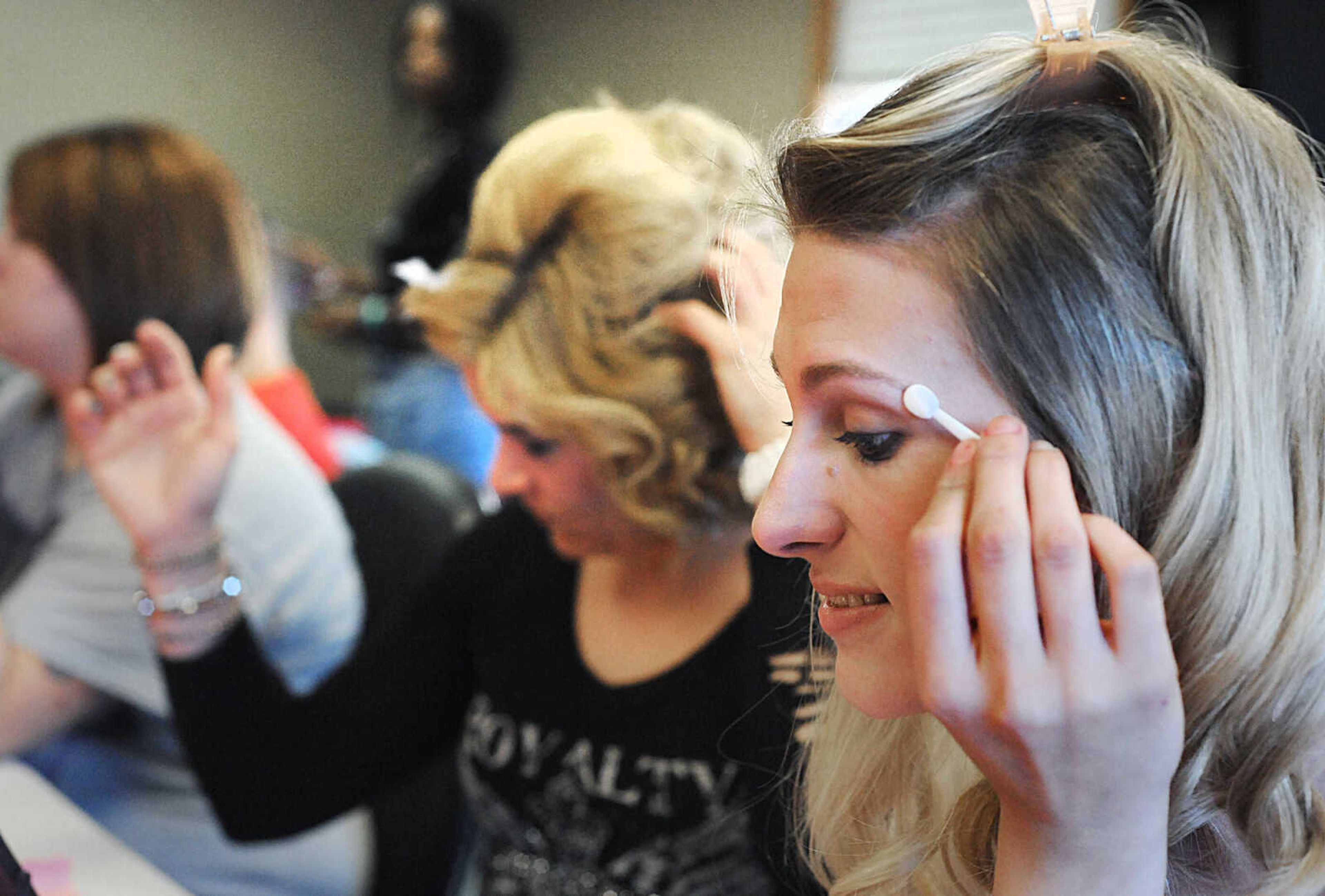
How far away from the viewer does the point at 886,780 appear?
627mm

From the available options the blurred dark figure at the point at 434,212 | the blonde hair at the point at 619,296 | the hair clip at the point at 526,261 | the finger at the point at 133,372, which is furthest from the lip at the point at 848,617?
the blurred dark figure at the point at 434,212

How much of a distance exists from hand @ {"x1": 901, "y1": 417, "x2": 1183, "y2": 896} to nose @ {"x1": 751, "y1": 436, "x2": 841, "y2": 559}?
0.08 metres

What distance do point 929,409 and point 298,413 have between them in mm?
1353

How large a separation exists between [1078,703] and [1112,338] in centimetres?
16

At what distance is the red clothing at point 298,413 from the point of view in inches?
62.0

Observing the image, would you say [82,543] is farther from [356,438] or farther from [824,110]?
[824,110]

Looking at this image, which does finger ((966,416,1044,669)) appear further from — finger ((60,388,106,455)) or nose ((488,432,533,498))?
finger ((60,388,106,455))

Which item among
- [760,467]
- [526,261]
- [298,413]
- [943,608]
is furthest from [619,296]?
[298,413]

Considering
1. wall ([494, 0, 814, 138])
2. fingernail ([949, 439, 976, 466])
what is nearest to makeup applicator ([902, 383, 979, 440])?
fingernail ([949, 439, 976, 466])

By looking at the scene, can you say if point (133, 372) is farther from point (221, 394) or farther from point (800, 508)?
point (800, 508)

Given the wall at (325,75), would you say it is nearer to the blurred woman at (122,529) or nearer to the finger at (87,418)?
the blurred woman at (122,529)

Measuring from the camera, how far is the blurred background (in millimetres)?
1179

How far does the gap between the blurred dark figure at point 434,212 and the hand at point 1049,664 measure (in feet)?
4.01

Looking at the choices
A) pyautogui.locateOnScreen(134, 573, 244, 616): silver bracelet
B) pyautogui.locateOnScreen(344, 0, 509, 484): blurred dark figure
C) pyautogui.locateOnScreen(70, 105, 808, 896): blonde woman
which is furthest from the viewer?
pyautogui.locateOnScreen(344, 0, 509, 484): blurred dark figure
